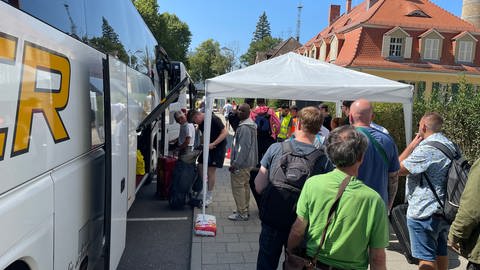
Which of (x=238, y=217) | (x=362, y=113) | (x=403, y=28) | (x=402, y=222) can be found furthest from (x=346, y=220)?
(x=403, y=28)

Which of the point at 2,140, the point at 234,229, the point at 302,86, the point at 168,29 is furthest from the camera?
the point at 168,29

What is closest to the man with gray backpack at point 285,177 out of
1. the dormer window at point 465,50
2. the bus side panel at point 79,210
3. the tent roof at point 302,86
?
the bus side panel at point 79,210

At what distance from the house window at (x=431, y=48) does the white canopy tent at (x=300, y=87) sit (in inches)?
1245

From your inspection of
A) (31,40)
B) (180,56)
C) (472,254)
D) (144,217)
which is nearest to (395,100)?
(472,254)

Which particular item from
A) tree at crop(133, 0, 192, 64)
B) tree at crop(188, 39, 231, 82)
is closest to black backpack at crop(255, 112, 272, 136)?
tree at crop(133, 0, 192, 64)

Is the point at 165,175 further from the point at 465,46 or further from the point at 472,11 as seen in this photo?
the point at 472,11

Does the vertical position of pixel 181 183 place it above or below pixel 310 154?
below

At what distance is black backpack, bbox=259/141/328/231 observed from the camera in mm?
2846

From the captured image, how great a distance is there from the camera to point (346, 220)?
82.6 inches

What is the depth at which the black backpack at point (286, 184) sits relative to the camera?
285 cm

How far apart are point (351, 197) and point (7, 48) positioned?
184 centimetres

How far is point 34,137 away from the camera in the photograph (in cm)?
196

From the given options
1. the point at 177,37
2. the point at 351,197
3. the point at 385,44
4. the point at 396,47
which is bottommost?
the point at 351,197

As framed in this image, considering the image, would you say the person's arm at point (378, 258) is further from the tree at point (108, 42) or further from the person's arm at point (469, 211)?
the tree at point (108, 42)
